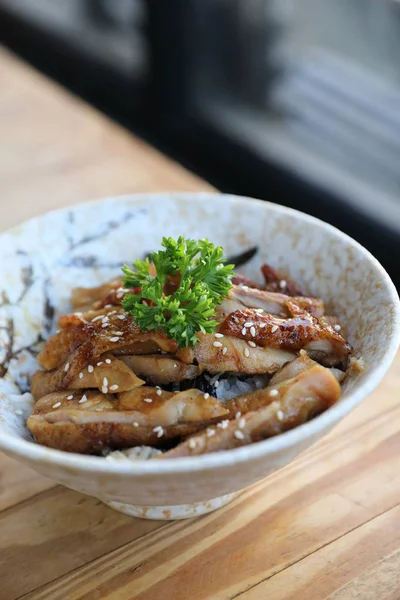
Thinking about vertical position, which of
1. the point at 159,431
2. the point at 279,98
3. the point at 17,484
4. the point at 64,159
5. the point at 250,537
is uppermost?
the point at 279,98

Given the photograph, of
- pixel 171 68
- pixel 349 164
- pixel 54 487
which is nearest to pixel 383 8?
pixel 349 164

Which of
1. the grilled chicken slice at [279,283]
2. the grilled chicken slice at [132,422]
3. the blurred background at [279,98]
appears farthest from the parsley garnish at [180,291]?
the blurred background at [279,98]

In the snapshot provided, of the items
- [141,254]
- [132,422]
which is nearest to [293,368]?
[132,422]

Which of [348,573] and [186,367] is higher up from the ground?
[186,367]

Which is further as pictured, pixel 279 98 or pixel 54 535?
pixel 279 98

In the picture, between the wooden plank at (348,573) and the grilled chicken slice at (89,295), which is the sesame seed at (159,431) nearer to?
the wooden plank at (348,573)

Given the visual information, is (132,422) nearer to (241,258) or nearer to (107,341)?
(107,341)

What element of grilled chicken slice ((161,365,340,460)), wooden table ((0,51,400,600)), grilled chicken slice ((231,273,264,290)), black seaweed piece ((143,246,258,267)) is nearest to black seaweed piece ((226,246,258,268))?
black seaweed piece ((143,246,258,267))
